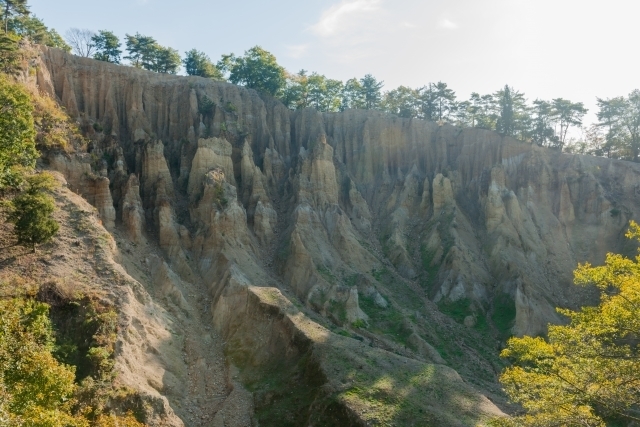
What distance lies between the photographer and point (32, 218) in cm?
2353

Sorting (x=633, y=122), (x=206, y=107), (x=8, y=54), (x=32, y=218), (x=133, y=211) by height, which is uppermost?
(x=633, y=122)

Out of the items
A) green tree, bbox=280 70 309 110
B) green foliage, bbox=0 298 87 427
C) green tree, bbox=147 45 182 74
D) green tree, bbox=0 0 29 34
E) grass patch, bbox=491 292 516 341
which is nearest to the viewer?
green foliage, bbox=0 298 87 427

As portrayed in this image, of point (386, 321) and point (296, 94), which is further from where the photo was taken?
point (296, 94)

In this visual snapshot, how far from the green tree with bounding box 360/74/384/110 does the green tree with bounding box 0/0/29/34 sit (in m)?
43.7

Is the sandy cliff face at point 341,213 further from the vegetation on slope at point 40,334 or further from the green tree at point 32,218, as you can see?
the green tree at point 32,218

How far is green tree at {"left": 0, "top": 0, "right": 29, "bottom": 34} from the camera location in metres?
46.2

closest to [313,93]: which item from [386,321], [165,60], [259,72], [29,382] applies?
[259,72]

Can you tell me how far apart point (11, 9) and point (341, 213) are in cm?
3964

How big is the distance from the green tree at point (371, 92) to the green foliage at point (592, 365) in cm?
5947

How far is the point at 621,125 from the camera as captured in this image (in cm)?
5897

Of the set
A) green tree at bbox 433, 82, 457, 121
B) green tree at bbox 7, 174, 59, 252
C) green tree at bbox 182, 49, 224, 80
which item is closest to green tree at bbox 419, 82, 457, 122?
green tree at bbox 433, 82, 457, 121

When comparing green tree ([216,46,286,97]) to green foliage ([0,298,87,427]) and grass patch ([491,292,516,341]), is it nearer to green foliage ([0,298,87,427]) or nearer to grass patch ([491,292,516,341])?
grass patch ([491,292,516,341])

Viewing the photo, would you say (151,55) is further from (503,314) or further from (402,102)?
(503,314)

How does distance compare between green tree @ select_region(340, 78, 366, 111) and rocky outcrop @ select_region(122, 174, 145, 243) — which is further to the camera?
green tree @ select_region(340, 78, 366, 111)
